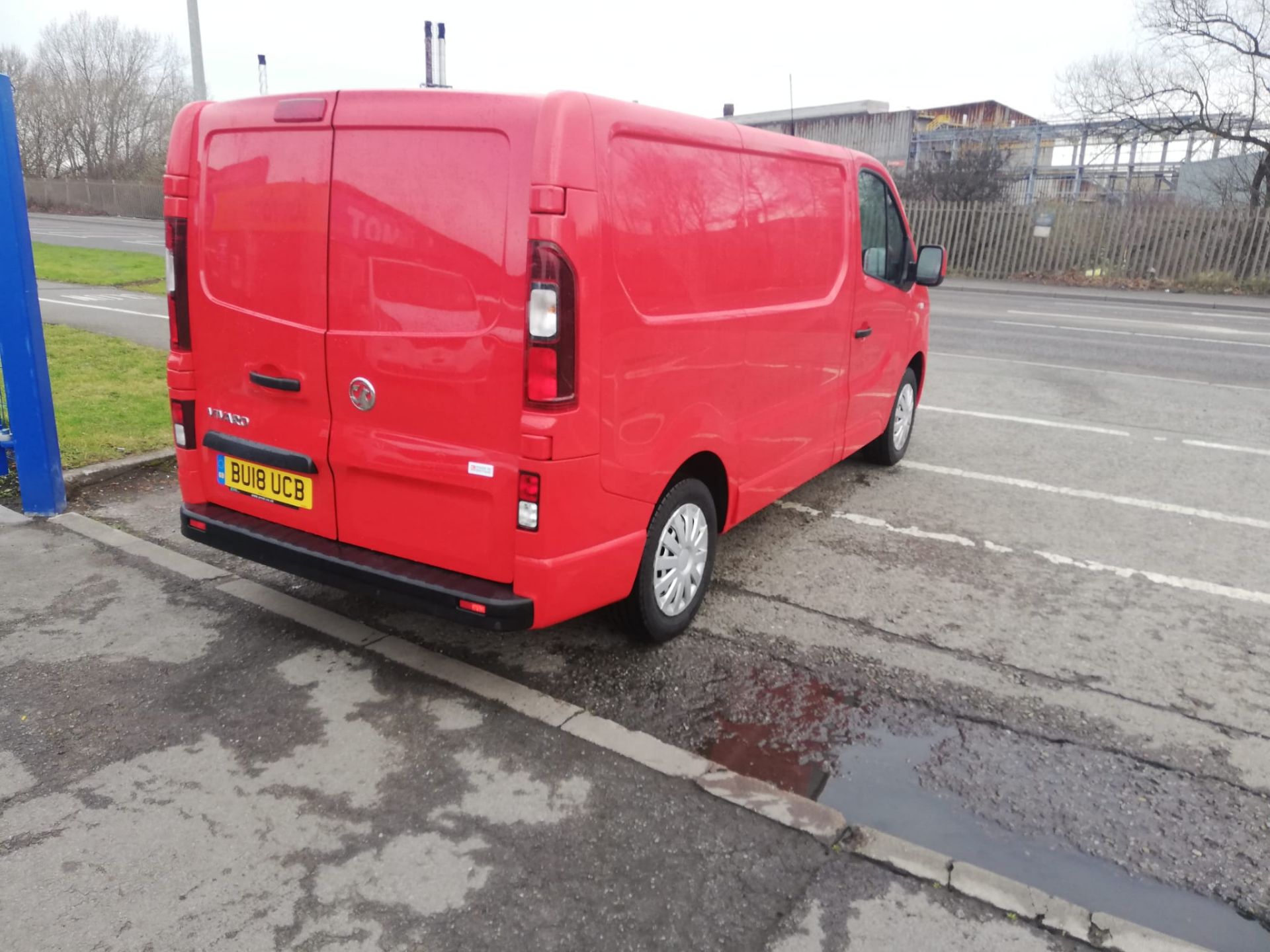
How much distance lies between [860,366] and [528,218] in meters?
3.10

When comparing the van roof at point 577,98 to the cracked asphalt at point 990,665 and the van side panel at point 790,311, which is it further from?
the cracked asphalt at point 990,665

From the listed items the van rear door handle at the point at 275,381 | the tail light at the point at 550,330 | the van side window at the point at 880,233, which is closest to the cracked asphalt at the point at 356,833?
the van rear door handle at the point at 275,381

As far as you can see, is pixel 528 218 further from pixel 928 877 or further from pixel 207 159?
pixel 928 877

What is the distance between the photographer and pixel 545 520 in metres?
3.18

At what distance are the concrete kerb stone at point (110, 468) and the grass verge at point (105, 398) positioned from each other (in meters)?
0.10

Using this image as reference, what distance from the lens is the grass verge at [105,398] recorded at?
6.29m

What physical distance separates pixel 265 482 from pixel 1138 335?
14614 millimetres

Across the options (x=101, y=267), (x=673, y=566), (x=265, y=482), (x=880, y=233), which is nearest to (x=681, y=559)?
(x=673, y=566)

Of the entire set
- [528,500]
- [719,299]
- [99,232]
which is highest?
[719,299]

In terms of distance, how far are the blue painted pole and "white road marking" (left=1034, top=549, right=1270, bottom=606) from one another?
547cm

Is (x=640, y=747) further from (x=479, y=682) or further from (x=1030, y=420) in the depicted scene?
(x=1030, y=420)

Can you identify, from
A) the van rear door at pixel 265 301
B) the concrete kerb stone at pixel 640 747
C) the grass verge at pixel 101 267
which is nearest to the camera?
the concrete kerb stone at pixel 640 747

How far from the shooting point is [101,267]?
1856 centimetres

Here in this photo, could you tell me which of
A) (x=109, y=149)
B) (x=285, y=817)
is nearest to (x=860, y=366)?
(x=285, y=817)
